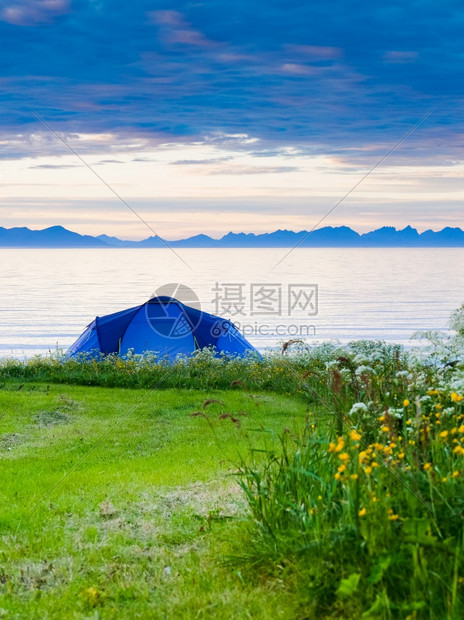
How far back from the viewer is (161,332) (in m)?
18.5

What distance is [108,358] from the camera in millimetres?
17375

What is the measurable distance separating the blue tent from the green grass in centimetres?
628

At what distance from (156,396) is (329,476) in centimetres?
915

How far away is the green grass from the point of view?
467 cm

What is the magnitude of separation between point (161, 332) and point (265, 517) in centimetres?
1346

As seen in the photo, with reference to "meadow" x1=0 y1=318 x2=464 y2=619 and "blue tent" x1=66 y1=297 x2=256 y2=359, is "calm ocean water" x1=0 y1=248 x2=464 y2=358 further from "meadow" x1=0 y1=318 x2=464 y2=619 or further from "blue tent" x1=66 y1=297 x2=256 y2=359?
"meadow" x1=0 y1=318 x2=464 y2=619

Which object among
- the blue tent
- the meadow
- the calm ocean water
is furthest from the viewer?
the calm ocean water

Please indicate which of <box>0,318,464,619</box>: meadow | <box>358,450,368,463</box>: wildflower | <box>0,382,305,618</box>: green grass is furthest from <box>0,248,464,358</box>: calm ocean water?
<box>358,450,368,463</box>: wildflower

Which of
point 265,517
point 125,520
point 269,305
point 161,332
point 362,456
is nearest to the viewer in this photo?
point 362,456

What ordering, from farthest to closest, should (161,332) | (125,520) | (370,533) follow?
1. (161,332)
2. (125,520)
3. (370,533)

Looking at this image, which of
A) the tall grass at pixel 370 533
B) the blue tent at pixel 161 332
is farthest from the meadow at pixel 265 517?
the blue tent at pixel 161 332

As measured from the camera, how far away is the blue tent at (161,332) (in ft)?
60.1

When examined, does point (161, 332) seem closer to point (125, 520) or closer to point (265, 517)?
point (125, 520)

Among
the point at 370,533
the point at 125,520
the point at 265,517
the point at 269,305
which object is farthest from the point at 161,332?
the point at 269,305
